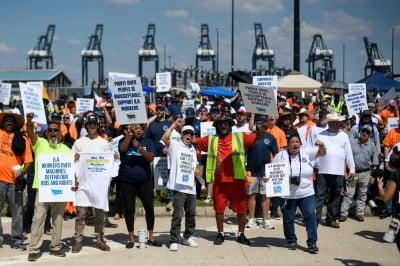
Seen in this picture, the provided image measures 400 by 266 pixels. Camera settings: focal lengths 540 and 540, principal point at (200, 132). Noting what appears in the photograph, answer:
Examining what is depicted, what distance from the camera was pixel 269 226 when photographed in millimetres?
9305

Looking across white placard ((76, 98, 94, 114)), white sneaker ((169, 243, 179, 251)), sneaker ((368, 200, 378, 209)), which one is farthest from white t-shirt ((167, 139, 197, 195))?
white placard ((76, 98, 94, 114))

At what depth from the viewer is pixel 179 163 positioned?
8.02 m

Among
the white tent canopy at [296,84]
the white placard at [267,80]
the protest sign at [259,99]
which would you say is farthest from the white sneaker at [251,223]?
the white tent canopy at [296,84]

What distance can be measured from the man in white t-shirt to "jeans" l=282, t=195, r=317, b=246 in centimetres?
139

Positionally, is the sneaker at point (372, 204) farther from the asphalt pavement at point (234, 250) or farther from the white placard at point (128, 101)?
the white placard at point (128, 101)

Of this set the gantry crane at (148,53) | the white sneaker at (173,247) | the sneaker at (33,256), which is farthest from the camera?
the gantry crane at (148,53)

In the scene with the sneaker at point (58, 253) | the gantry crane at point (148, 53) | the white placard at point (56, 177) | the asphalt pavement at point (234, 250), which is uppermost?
the gantry crane at point (148, 53)

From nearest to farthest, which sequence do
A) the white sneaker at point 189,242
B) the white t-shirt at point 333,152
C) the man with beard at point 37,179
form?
the man with beard at point 37,179 → the white sneaker at point 189,242 → the white t-shirt at point 333,152

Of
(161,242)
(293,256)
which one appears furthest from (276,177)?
(161,242)

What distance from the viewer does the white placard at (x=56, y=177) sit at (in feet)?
23.8

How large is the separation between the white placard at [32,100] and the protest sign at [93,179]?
2204 millimetres

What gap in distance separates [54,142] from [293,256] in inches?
145

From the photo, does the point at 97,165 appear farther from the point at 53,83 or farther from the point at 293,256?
the point at 53,83

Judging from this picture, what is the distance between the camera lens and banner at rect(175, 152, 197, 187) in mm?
7988
